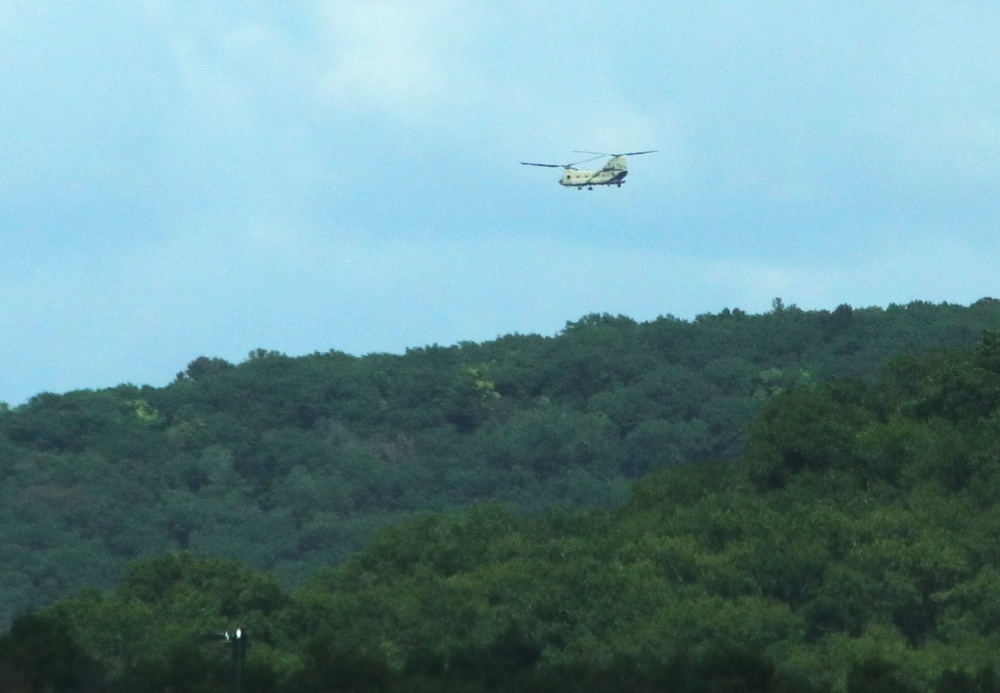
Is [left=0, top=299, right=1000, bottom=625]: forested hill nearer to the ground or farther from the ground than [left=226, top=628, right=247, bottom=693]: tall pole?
farther from the ground

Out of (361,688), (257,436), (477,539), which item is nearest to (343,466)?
(257,436)

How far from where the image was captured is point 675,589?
52.0 m

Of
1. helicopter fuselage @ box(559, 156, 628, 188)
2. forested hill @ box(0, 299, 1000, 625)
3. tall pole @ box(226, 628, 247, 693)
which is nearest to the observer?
tall pole @ box(226, 628, 247, 693)

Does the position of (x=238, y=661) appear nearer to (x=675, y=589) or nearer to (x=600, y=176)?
(x=675, y=589)

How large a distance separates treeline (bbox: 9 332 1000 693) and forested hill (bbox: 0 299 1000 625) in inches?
1435

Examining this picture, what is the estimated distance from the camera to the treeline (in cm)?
4159

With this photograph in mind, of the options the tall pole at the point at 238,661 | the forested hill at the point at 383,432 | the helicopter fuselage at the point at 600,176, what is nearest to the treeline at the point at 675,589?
the tall pole at the point at 238,661

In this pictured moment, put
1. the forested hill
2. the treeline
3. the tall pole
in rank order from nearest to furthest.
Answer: the tall pole < the treeline < the forested hill

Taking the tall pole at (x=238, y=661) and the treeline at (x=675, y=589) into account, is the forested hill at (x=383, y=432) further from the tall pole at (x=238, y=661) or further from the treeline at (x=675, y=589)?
the tall pole at (x=238, y=661)

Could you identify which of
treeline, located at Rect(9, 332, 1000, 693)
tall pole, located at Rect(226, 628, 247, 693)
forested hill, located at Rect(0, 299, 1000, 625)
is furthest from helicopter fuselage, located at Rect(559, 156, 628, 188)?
tall pole, located at Rect(226, 628, 247, 693)

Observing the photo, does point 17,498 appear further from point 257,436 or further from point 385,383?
point 385,383

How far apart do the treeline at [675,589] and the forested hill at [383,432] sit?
36453 millimetres

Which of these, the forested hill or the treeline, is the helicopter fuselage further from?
the forested hill

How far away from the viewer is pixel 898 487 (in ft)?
186
